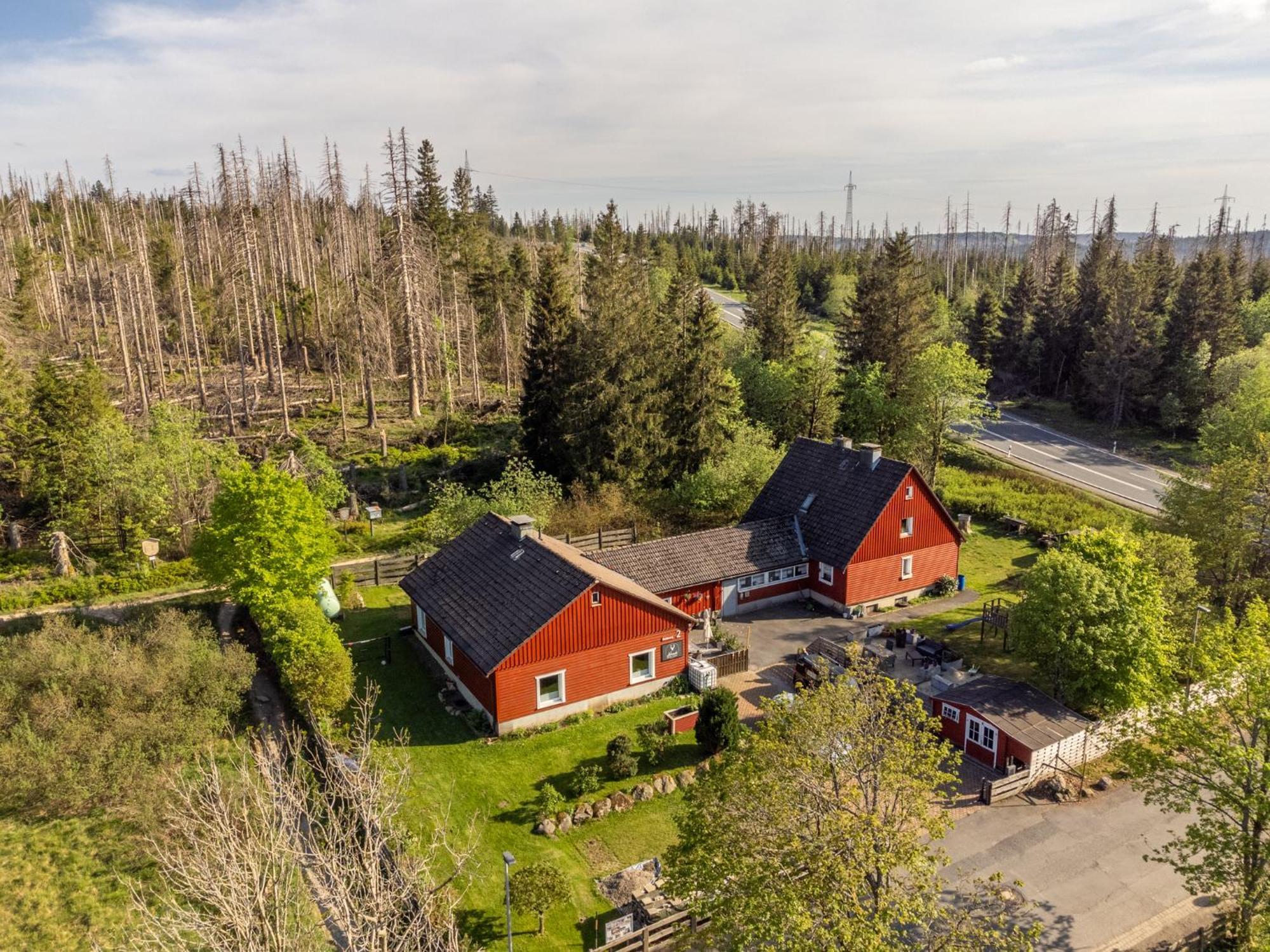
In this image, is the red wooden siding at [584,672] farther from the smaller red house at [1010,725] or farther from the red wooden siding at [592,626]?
the smaller red house at [1010,725]

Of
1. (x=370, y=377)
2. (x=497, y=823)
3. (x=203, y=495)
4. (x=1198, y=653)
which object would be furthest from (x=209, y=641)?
(x=370, y=377)

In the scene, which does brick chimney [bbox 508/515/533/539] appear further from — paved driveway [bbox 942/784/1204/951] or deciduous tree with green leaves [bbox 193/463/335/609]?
paved driveway [bbox 942/784/1204/951]

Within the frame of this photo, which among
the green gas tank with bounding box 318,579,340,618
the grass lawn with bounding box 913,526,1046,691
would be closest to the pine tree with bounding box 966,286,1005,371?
the grass lawn with bounding box 913,526,1046,691

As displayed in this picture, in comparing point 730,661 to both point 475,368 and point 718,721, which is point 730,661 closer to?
point 718,721

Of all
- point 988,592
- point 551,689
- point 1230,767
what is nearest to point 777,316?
point 988,592

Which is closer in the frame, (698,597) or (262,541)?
(262,541)

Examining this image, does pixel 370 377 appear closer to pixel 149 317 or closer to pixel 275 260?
pixel 149 317

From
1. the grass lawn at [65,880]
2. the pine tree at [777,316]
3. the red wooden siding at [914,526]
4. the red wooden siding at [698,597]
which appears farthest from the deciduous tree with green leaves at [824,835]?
the pine tree at [777,316]
